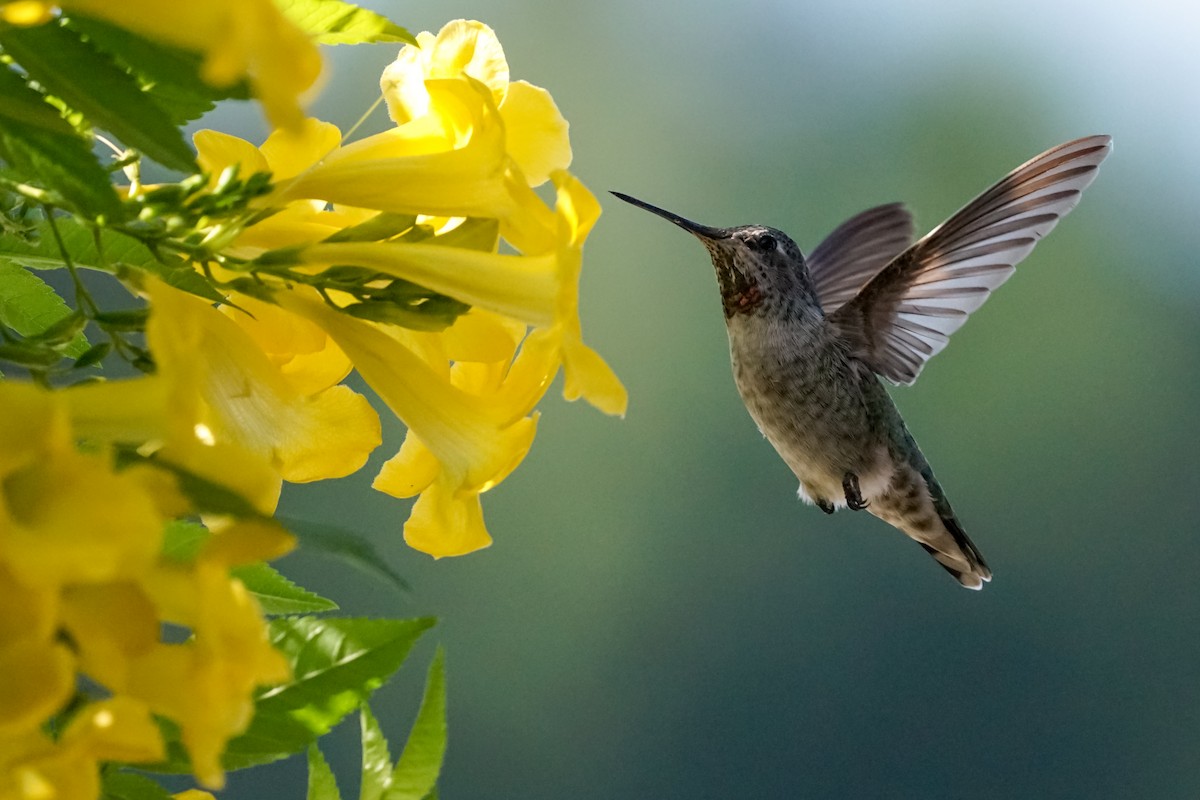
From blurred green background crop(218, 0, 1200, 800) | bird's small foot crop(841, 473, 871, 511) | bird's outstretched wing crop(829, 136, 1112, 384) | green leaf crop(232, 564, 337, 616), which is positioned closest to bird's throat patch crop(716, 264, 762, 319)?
bird's outstretched wing crop(829, 136, 1112, 384)

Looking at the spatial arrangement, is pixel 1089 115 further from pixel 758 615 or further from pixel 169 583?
pixel 169 583

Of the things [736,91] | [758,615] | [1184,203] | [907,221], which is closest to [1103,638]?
[758,615]

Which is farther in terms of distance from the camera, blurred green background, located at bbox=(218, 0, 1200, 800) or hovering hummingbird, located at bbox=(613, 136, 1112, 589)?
blurred green background, located at bbox=(218, 0, 1200, 800)

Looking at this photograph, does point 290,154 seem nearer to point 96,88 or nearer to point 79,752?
point 96,88

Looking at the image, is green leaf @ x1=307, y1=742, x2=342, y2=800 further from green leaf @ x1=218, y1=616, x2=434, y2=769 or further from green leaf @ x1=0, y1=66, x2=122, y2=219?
green leaf @ x1=0, y1=66, x2=122, y2=219

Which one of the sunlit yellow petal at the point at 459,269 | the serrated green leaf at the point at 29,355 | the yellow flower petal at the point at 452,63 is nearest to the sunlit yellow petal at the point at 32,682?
the serrated green leaf at the point at 29,355

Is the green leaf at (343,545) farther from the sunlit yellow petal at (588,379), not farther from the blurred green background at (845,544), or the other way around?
the blurred green background at (845,544)
